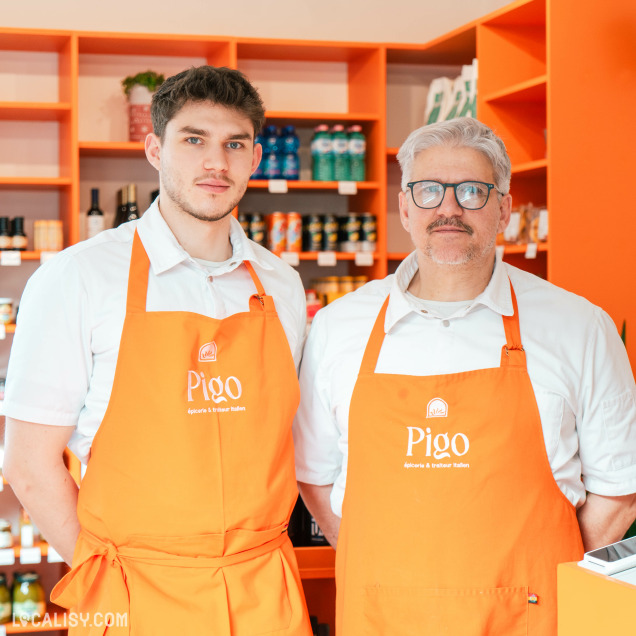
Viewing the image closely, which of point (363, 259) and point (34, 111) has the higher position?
point (34, 111)

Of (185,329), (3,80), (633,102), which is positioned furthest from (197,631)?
(3,80)

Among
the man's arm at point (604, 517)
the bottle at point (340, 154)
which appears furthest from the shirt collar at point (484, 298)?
the bottle at point (340, 154)

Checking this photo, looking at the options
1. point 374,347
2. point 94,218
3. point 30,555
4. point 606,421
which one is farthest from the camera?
point 94,218

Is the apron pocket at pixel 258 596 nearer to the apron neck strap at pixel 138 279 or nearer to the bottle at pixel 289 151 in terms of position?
the apron neck strap at pixel 138 279

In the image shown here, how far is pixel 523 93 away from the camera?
391 cm

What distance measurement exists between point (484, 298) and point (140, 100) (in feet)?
9.30

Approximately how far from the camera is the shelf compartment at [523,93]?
372 centimetres

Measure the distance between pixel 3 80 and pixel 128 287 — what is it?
300 centimetres

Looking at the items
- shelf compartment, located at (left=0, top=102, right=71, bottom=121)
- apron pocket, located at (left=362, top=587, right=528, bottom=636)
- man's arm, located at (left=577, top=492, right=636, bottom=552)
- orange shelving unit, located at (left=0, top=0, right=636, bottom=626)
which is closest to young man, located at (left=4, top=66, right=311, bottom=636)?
apron pocket, located at (left=362, top=587, right=528, bottom=636)

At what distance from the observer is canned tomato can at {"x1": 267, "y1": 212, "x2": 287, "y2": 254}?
14.3 feet

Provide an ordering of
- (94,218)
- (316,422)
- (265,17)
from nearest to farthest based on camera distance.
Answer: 1. (316,422)
2. (94,218)
3. (265,17)

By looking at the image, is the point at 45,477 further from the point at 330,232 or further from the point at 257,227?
the point at 330,232

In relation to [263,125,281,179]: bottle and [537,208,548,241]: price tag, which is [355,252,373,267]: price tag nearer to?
[263,125,281,179]: bottle

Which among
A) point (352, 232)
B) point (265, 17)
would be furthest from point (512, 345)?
point (265, 17)
